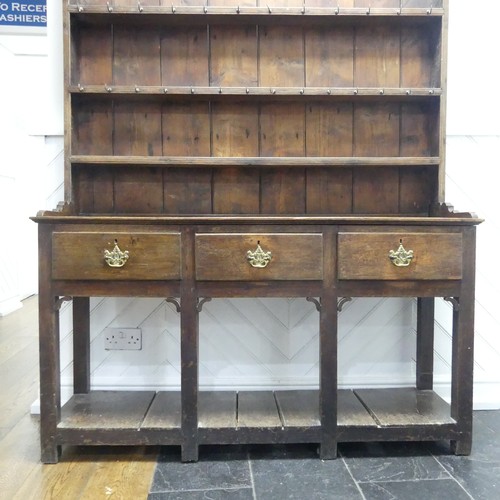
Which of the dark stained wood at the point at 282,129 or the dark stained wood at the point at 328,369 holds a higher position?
the dark stained wood at the point at 282,129

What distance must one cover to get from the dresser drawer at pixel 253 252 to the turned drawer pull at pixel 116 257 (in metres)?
0.23

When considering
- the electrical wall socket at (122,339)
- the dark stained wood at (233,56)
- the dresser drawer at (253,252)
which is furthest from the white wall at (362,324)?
the dark stained wood at (233,56)

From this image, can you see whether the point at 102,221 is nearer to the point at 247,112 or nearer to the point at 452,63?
the point at 247,112

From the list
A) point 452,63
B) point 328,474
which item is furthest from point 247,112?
point 328,474

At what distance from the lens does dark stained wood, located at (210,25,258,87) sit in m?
1.81

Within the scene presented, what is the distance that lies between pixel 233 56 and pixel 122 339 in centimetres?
122

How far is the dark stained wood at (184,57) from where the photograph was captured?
5.92ft

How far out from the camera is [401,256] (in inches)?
58.0

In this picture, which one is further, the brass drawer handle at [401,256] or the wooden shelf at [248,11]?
the wooden shelf at [248,11]

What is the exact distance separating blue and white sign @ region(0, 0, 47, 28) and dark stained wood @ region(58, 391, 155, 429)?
3.14 metres

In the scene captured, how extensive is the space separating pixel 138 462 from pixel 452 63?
→ 1.93 m

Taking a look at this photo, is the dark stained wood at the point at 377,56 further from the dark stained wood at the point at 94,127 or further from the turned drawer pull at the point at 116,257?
the turned drawer pull at the point at 116,257

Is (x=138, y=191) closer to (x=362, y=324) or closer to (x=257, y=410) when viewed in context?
(x=257, y=410)

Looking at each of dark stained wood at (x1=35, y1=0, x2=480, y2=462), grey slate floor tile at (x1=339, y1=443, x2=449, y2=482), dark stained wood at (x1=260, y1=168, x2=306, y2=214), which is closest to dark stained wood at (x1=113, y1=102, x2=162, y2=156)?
dark stained wood at (x1=35, y1=0, x2=480, y2=462)
